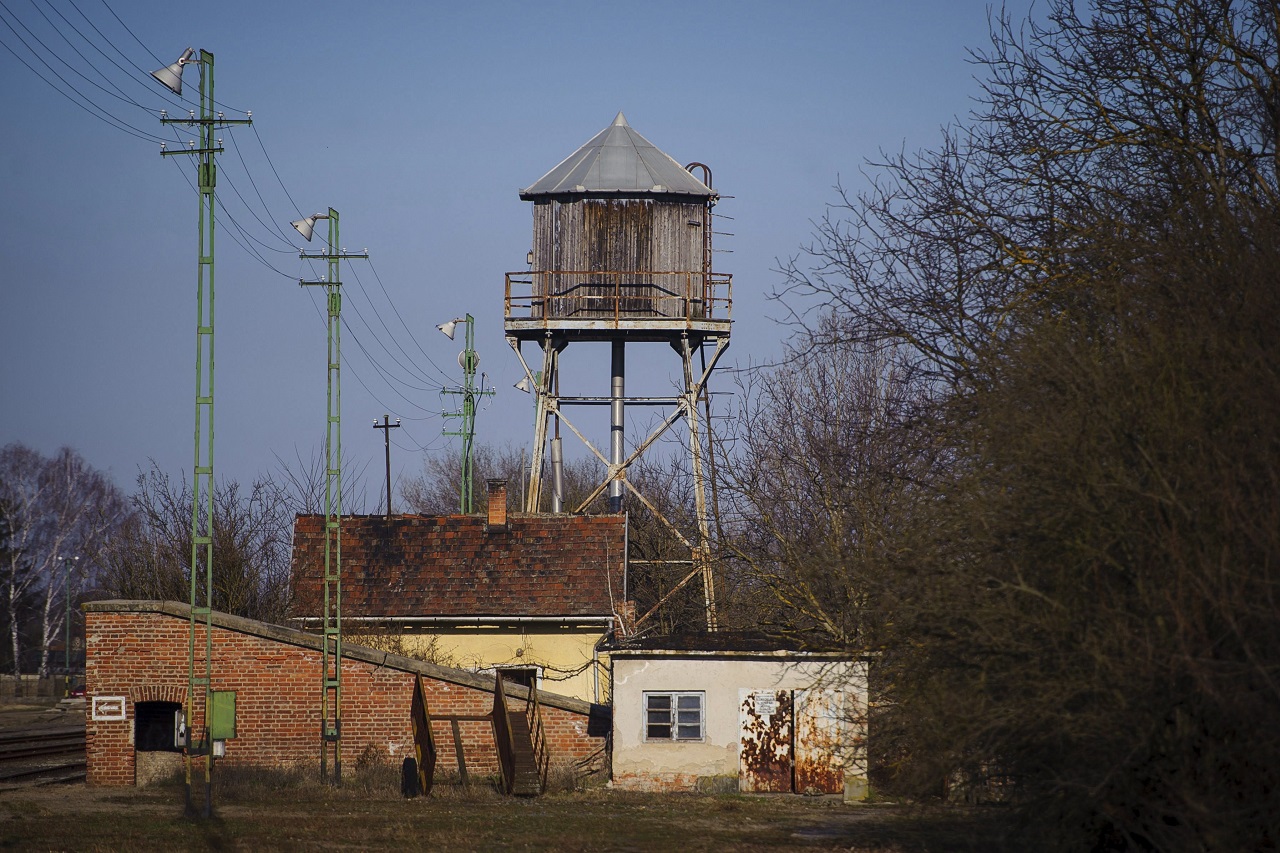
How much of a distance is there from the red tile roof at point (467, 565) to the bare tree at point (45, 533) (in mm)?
33127

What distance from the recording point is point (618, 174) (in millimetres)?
28797

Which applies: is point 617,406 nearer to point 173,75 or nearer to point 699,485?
point 699,485

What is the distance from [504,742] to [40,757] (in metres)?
13.9

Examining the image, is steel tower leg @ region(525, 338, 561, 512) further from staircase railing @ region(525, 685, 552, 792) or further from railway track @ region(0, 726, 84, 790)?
railway track @ region(0, 726, 84, 790)

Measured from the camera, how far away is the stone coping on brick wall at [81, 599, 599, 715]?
2331cm

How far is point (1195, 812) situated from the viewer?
8641mm

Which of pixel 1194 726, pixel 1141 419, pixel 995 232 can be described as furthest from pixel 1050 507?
pixel 995 232

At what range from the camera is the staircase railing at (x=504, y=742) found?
21.7 m

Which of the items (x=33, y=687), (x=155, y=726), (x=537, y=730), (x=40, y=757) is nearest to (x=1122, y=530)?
(x=537, y=730)

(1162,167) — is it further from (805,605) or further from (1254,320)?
(805,605)

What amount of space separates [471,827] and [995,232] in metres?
10.2

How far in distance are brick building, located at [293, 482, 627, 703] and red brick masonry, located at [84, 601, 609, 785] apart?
3797mm

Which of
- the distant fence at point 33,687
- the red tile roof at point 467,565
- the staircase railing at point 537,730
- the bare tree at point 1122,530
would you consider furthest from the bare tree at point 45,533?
the bare tree at point 1122,530

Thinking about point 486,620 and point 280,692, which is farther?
point 486,620
